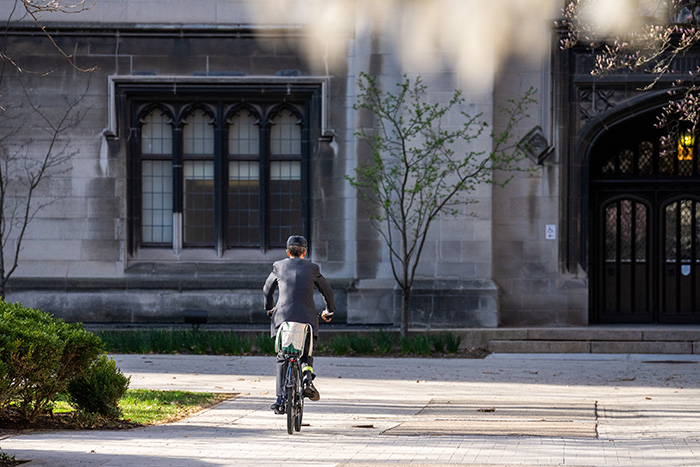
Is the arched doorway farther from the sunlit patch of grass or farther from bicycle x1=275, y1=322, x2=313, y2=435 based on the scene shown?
bicycle x1=275, y1=322, x2=313, y2=435

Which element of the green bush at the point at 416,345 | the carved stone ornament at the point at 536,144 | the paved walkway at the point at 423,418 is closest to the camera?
the paved walkway at the point at 423,418

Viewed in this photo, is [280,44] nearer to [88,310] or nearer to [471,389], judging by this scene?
[88,310]

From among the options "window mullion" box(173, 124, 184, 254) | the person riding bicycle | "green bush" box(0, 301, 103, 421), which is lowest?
"green bush" box(0, 301, 103, 421)

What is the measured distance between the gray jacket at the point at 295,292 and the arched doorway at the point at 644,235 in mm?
12293

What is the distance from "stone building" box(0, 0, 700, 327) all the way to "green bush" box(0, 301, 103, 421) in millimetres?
10201

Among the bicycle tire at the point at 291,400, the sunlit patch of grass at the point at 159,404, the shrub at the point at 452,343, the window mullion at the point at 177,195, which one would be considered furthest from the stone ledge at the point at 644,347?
the bicycle tire at the point at 291,400

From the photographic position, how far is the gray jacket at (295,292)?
883cm

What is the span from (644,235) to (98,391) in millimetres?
13844

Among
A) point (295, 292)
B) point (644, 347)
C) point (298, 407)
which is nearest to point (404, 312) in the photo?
point (644, 347)

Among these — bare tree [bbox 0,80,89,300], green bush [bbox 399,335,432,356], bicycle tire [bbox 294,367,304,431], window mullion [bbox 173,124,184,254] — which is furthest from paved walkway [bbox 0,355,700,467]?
bare tree [bbox 0,80,89,300]

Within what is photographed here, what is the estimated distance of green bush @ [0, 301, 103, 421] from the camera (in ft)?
24.9

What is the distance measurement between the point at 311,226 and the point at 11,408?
10698 millimetres

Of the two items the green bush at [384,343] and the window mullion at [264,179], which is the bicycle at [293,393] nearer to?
the green bush at [384,343]

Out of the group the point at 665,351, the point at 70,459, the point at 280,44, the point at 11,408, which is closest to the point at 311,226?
the point at 280,44
